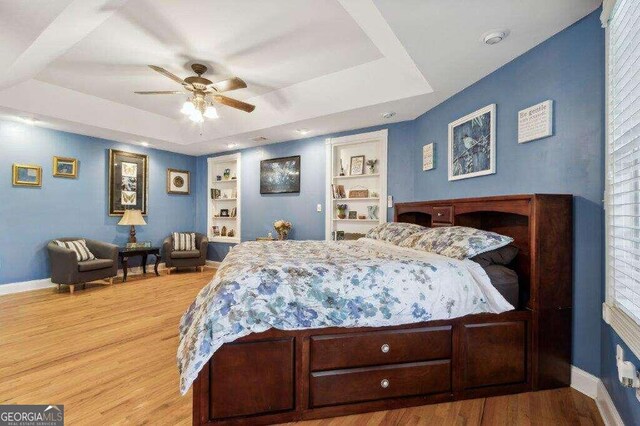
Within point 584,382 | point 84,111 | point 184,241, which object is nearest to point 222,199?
point 184,241

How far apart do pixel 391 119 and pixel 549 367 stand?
3.10 meters

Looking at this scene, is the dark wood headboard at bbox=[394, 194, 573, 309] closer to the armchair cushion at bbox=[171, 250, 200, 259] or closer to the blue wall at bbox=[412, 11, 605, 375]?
the blue wall at bbox=[412, 11, 605, 375]

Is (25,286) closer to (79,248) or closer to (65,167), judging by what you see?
(79,248)

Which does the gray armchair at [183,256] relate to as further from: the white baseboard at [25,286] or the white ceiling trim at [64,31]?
the white ceiling trim at [64,31]

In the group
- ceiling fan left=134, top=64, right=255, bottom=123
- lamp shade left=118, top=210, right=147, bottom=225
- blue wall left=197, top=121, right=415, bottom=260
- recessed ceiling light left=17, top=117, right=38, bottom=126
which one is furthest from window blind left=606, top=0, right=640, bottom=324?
recessed ceiling light left=17, top=117, right=38, bottom=126

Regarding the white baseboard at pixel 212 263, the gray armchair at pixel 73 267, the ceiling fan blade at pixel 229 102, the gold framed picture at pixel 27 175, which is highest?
the ceiling fan blade at pixel 229 102

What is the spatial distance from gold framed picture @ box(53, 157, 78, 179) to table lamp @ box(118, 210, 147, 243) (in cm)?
93

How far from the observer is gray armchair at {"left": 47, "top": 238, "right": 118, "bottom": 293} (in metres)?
4.02

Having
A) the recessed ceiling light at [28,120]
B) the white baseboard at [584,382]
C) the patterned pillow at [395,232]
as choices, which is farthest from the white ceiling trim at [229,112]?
the white baseboard at [584,382]

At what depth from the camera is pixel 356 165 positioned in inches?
177

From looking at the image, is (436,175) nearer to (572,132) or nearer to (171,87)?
(572,132)

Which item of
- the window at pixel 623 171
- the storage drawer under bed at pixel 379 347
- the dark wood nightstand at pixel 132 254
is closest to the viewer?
the window at pixel 623 171

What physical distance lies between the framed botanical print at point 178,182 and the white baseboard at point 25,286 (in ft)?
7.77

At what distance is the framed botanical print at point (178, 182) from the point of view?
596cm
